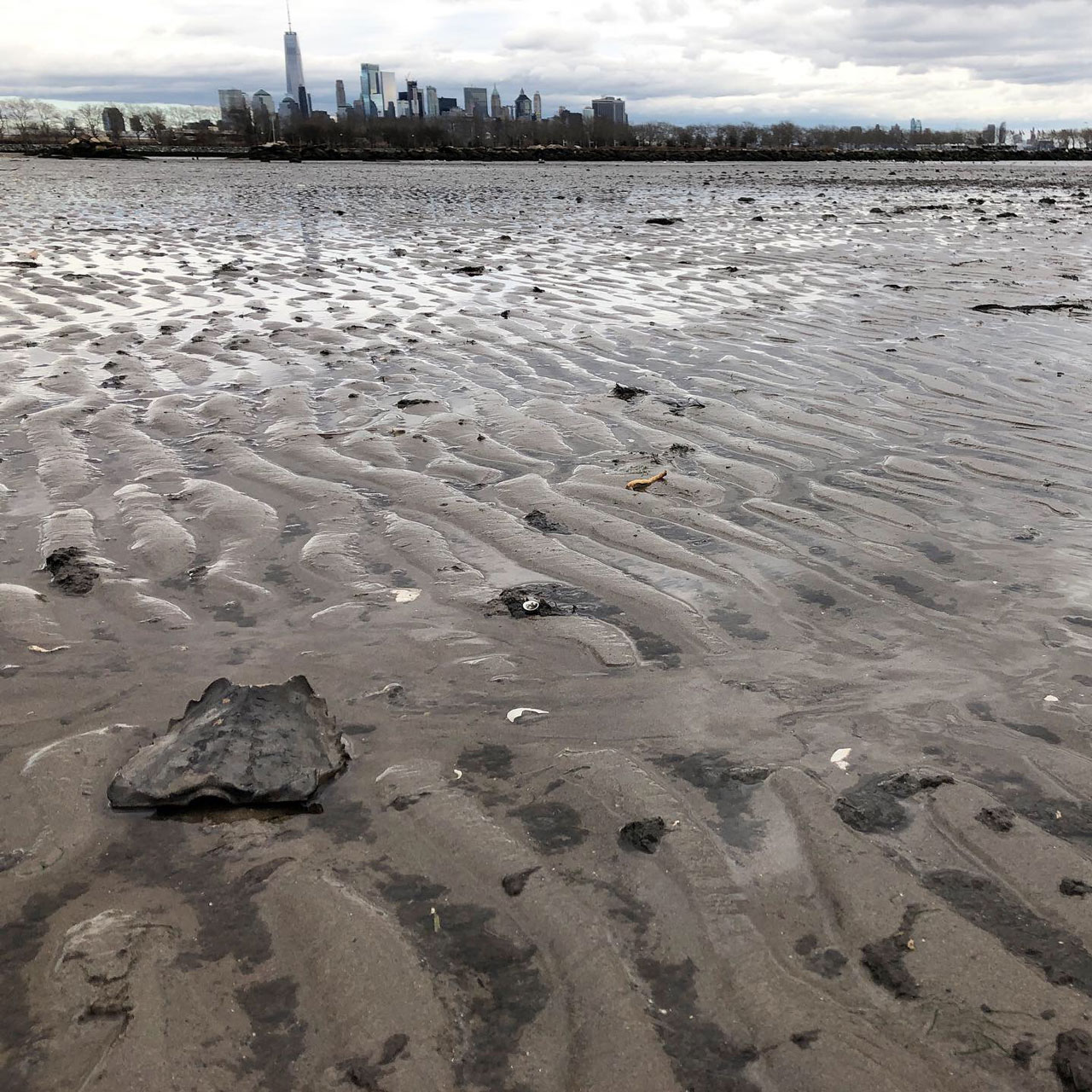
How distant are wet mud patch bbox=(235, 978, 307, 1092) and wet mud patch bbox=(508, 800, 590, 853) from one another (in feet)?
2.49

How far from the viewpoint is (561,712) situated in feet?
10.2

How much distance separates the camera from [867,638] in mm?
3523

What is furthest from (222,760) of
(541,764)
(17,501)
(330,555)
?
(17,501)

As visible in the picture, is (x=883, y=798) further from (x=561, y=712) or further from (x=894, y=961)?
(x=561, y=712)

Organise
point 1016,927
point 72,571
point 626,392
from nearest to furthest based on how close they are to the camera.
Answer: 1. point 1016,927
2. point 72,571
3. point 626,392

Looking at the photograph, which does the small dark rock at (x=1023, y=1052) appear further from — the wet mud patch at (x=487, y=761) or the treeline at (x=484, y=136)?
the treeline at (x=484, y=136)

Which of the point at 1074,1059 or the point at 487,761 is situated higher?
the point at 1074,1059

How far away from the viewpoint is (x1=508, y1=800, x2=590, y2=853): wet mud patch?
248 centimetres

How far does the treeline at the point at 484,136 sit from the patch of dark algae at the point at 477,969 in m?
97.9

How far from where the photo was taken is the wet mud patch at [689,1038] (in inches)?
72.0

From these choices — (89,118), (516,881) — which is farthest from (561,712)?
(89,118)

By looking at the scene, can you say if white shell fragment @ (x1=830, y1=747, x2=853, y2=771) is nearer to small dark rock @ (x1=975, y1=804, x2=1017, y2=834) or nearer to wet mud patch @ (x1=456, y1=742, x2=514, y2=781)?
small dark rock @ (x1=975, y1=804, x2=1017, y2=834)

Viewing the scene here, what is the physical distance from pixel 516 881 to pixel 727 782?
30.4 inches

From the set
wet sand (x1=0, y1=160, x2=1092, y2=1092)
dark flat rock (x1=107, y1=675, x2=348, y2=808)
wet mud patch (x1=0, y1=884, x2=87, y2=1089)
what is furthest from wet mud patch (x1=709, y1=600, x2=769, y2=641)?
wet mud patch (x1=0, y1=884, x2=87, y2=1089)
